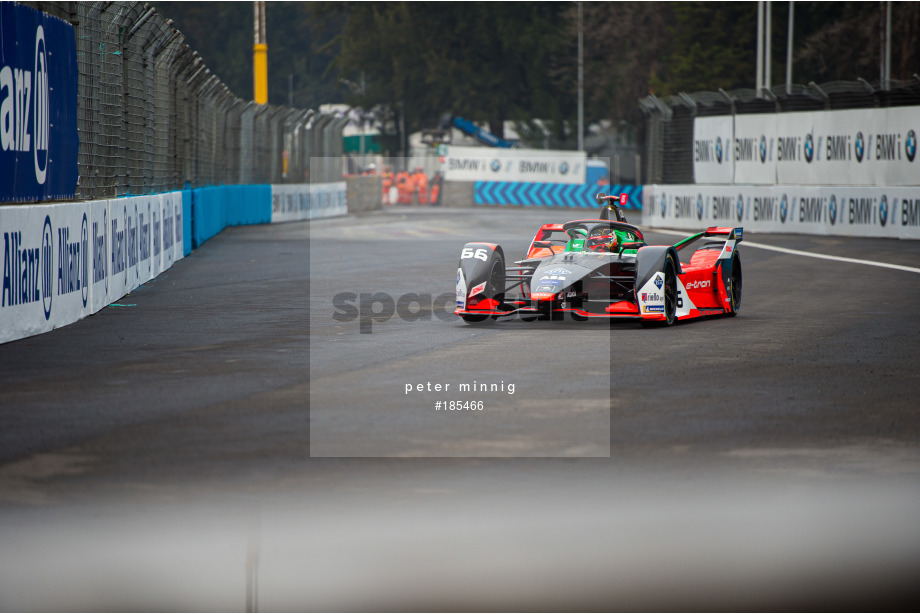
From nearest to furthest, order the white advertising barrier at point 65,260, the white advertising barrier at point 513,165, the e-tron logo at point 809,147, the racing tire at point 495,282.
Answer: the white advertising barrier at point 65,260, the racing tire at point 495,282, the e-tron logo at point 809,147, the white advertising barrier at point 513,165

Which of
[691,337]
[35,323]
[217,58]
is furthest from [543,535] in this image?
[217,58]

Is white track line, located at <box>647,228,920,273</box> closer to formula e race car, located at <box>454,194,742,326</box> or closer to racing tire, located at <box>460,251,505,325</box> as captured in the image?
formula e race car, located at <box>454,194,742,326</box>

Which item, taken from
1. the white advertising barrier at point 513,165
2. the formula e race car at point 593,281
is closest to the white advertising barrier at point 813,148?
the formula e race car at point 593,281

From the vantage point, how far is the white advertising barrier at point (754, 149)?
30719mm

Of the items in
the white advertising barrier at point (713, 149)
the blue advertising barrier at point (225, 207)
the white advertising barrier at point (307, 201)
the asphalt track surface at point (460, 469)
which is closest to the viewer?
the asphalt track surface at point (460, 469)

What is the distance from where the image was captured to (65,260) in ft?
38.1

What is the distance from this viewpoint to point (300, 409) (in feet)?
25.2

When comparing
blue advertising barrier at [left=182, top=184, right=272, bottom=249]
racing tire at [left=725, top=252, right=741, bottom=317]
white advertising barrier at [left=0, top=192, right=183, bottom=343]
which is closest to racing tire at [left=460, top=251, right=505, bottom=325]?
racing tire at [left=725, top=252, right=741, bottom=317]

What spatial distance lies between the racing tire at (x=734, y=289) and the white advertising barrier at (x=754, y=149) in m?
18.0

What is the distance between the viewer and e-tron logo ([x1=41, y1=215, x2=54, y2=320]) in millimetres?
11008

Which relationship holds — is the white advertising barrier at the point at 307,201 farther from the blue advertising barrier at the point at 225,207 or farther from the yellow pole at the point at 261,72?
the yellow pole at the point at 261,72

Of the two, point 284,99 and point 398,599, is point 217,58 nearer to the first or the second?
point 284,99

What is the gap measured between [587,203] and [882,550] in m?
50.8

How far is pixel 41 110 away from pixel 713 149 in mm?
23603
